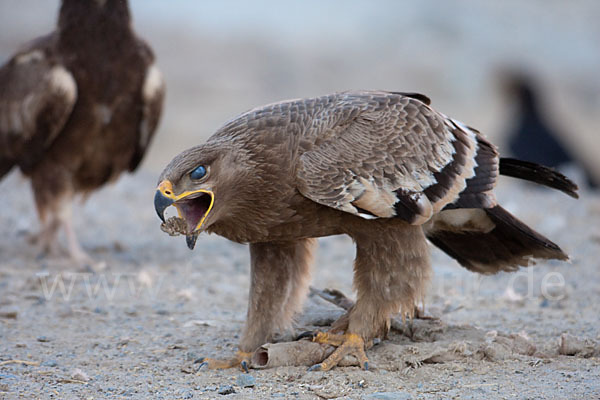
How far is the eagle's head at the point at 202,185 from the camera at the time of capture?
12.0 feet

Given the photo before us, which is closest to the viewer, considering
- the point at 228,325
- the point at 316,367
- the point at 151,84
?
the point at 316,367

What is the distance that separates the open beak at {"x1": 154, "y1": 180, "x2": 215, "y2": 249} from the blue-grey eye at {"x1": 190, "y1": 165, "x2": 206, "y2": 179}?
69mm

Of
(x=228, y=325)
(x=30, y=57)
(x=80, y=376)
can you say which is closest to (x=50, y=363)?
(x=80, y=376)

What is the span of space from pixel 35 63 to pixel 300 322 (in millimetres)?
3398

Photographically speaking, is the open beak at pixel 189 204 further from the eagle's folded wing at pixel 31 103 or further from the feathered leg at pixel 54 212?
the feathered leg at pixel 54 212

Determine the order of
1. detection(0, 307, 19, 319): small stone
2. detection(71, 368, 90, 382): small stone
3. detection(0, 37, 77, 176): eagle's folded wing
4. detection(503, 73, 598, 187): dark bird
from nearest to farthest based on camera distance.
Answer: detection(71, 368, 90, 382): small stone
detection(0, 307, 19, 319): small stone
detection(0, 37, 77, 176): eagle's folded wing
detection(503, 73, 598, 187): dark bird

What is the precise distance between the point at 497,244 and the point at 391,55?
1858 cm

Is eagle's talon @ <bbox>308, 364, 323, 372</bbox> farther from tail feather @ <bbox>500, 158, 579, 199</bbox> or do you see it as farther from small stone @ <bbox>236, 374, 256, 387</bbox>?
tail feather @ <bbox>500, 158, 579, 199</bbox>

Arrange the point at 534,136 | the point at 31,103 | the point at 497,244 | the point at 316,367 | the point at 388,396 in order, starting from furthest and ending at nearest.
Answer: the point at 534,136 < the point at 31,103 < the point at 497,244 < the point at 316,367 < the point at 388,396

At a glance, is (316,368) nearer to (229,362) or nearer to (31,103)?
(229,362)

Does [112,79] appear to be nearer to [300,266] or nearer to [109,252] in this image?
[109,252]

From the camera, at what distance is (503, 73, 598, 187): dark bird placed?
11508 millimetres

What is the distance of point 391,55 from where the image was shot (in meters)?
22.9

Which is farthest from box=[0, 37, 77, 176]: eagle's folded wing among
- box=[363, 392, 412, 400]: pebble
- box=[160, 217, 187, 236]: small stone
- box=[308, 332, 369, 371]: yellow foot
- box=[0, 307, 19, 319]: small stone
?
box=[363, 392, 412, 400]: pebble
